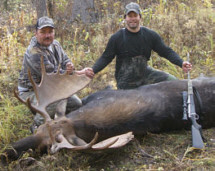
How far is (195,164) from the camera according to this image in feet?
9.78

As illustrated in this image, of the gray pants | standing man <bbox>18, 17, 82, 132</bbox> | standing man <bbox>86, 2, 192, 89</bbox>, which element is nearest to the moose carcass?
the gray pants

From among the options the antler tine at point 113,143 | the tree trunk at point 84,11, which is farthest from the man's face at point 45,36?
the tree trunk at point 84,11

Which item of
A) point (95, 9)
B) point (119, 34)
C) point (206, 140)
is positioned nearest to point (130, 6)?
point (119, 34)

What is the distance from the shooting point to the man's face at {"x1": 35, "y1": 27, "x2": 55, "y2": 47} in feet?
13.7

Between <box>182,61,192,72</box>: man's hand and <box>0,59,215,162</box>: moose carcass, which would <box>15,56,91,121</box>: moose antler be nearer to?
<box>0,59,215,162</box>: moose carcass

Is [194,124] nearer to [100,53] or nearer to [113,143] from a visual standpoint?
[113,143]

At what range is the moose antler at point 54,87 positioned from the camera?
11.4 ft

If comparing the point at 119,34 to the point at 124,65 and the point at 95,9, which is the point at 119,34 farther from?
the point at 95,9

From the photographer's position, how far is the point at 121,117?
3.54m

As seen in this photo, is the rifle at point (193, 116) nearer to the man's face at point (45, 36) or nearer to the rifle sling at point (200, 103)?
the rifle sling at point (200, 103)

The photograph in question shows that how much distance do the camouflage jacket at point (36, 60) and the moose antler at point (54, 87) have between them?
17.9 inches

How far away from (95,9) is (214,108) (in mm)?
4870

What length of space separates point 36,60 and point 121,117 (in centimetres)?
147

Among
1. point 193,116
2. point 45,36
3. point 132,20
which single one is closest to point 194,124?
point 193,116
